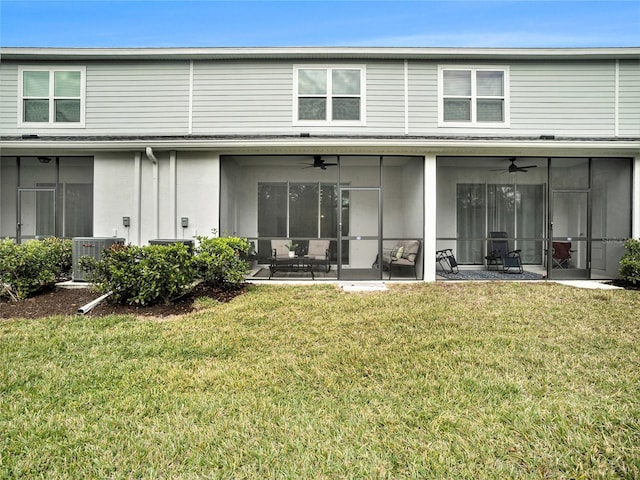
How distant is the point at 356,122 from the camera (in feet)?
29.8

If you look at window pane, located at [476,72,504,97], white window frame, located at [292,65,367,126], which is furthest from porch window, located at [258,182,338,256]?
window pane, located at [476,72,504,97]

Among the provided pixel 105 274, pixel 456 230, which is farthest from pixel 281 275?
pixel 456 230

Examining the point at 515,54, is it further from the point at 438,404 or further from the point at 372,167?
the point at 438,404

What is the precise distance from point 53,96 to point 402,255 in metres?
9.80

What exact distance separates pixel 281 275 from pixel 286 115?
162 inches

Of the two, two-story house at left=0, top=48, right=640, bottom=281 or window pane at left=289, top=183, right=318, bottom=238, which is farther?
window pane at left=289, top=183, right=318, bottom=238

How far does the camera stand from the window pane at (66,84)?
9141mm

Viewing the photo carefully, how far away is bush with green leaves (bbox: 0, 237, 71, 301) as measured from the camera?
616 centimetres

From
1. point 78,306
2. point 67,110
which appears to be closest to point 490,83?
point 78,306

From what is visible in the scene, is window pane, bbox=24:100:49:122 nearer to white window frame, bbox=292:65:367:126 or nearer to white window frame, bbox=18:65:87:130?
white window frame, bbox=18:65:87:130

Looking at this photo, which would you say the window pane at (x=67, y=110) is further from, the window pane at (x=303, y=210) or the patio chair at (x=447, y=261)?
the patio chair at (x=447, y=261)

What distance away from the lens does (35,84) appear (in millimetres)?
9164

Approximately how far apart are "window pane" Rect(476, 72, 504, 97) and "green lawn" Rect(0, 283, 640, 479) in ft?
20.3

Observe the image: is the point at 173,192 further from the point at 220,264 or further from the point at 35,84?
the point at 35,84
